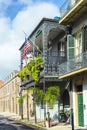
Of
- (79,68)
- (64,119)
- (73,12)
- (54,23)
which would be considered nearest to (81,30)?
(73,12)

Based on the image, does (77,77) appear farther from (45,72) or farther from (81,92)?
(45,72)

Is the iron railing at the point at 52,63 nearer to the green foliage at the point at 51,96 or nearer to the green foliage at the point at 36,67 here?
the green foliage at the point at 36,67

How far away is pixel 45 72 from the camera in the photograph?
29141 millimetres

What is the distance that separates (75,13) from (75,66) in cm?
327

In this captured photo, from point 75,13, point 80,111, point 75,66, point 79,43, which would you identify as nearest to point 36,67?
point 79,43

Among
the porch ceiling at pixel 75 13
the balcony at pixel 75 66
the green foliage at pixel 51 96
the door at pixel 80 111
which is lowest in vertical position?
the door at pixel 80 111

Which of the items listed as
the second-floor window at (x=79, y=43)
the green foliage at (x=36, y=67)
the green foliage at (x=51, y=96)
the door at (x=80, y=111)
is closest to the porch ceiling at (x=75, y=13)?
the second-floor window at (x=79, y=43)

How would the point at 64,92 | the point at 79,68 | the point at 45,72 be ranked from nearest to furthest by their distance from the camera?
the point at 79,68 → the point at 45,72 → the point at 64,92

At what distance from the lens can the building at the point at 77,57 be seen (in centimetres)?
2255

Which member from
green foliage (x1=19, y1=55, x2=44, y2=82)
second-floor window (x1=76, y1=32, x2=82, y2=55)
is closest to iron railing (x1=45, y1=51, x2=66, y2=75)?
green foliage (x1=19, y1=55, x2=44, y2=82)

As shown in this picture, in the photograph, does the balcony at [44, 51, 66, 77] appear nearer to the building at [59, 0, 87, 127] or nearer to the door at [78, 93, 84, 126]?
the building at [59, 0, 87, 127]

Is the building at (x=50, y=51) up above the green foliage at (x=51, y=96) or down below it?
above

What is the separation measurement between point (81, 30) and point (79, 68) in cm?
281

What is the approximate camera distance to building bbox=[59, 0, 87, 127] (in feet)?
74.0
